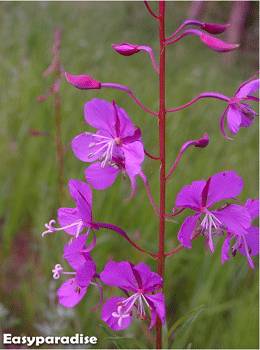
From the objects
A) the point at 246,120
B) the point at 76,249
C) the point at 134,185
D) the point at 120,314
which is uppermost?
the point at 246,120

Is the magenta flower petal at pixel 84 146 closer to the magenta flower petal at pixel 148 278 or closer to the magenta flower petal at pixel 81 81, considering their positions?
the magenta flower petal at pixel 81 81

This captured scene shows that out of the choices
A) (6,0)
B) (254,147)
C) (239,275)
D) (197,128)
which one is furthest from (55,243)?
(6,0)

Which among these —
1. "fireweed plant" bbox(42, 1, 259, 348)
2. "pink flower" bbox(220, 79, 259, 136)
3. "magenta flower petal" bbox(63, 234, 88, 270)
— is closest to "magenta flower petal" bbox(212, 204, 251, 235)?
"fireweed plant" bbox(42, 1, 259, 348)

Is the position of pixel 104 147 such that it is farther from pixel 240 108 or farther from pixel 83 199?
pixel 240 108

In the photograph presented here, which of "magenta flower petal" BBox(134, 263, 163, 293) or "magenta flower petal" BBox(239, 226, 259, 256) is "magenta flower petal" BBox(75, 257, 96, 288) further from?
"magenta flower petal" BBox(239, 226, 259, 256)

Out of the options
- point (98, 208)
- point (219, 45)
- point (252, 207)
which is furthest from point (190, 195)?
point (98, 208)

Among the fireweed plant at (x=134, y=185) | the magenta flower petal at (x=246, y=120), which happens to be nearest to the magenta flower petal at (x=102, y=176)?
the fireweed plant at (x=134, y=185)
